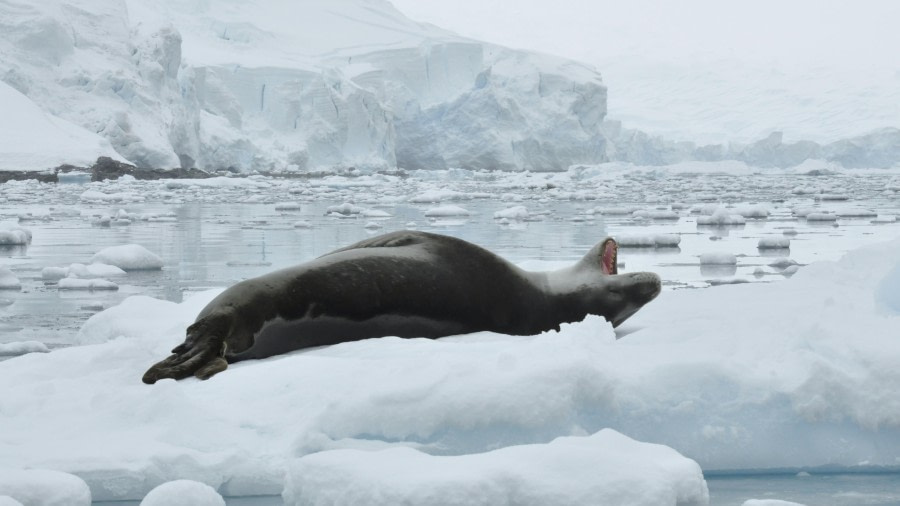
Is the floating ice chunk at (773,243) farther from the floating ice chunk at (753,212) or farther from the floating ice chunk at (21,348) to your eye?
the floating ice chunk at (21,348)

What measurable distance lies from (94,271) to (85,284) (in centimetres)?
64

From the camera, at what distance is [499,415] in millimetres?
2318

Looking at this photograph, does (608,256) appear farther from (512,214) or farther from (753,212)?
Answer: (753,212)

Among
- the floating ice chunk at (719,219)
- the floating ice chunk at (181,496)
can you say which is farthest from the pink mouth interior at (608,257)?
the floating ice chunk at (719,219)

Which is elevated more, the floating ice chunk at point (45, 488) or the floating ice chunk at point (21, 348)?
the floating ice chunk at point (45, 488)

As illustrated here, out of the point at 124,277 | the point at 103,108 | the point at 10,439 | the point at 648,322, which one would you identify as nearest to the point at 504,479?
the point at 10,439

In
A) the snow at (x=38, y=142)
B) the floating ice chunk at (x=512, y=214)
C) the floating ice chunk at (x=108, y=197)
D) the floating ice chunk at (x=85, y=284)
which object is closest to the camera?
the floating ice chunk at (x=85, y=284)

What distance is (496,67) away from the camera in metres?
44.1

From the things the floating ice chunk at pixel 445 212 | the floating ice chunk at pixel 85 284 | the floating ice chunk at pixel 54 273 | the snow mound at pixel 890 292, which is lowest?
the floating ice chunk at pixel 445 212

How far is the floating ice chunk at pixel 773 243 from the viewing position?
8.48 m

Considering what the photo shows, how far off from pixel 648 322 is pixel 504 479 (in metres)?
1.70

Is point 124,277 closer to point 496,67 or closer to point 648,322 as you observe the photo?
point 648,322

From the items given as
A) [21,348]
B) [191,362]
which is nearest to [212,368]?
[191,362]

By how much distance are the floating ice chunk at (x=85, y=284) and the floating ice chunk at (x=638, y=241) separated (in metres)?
4.44
